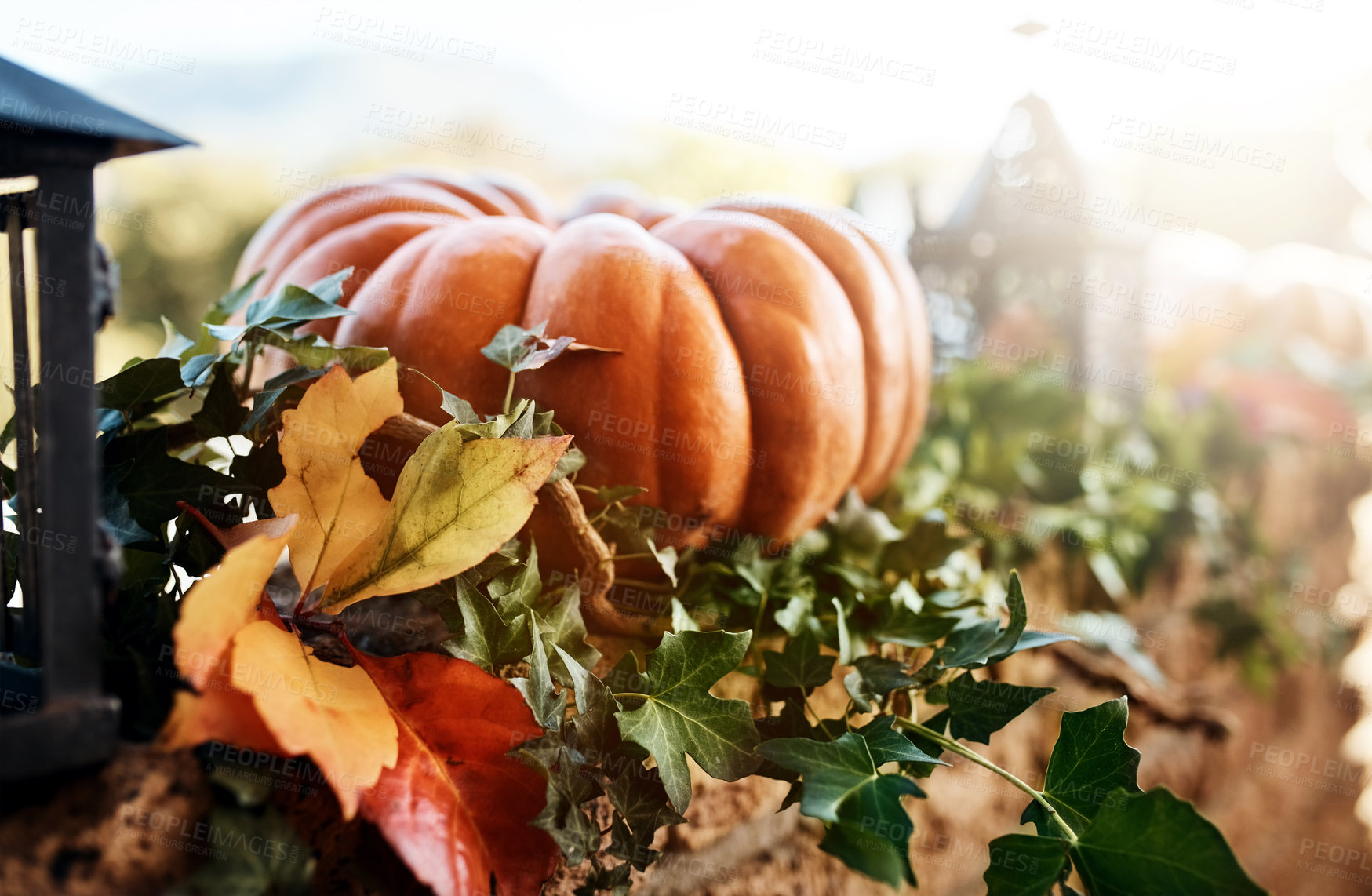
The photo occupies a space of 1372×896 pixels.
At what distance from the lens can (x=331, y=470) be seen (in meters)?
0.33

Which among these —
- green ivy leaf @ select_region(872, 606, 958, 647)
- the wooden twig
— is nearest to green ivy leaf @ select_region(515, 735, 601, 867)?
green ivy leaf @ select_region(872, 606, 958, 647)

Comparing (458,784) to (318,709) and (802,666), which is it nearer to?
(318,709)

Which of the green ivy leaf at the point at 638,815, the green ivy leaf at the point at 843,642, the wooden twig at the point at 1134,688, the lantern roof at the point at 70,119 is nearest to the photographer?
the lantern roof at the point at 70,119

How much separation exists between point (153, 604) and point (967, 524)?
66 centimetres

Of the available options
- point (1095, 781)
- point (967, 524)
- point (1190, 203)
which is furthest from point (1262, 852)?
point (1190, 203)

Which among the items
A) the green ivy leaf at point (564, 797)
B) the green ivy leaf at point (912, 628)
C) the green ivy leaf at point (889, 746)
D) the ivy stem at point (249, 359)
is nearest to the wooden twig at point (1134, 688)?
the green ivy leaf at point (912, 628)

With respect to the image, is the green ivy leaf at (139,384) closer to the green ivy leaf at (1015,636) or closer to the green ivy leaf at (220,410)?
the green ivy leaf at (220,410)

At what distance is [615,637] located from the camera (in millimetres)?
457

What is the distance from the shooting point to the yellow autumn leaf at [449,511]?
0.32 meters

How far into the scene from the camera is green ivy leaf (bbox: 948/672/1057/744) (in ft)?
1.23

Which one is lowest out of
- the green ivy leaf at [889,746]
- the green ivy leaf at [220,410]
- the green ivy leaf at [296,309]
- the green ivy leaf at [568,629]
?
the green ivy leaf at [889,746]

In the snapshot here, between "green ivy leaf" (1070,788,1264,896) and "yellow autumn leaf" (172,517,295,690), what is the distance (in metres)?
0.31

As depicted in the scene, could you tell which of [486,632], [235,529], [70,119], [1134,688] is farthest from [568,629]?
[1134,688]

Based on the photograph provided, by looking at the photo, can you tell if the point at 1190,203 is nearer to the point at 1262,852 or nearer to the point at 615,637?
the point at 1262,852
